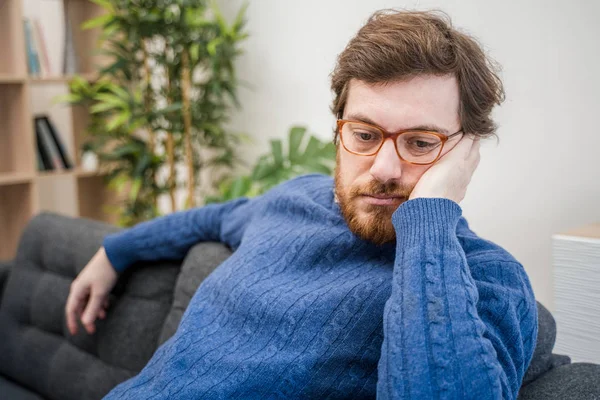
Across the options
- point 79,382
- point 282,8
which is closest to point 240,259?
point 79,382

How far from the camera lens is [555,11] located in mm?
1715

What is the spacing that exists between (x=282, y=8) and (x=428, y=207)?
2.03 metres

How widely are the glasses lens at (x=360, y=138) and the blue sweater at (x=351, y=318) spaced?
151mm

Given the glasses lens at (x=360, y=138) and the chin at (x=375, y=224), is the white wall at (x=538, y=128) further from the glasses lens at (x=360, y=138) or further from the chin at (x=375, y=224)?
the chin at (x=375, y=224)

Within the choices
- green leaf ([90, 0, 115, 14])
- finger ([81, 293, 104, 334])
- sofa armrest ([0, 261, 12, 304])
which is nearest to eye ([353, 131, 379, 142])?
finger ([81, 293, 104, 334])

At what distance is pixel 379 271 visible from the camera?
3.52 ft

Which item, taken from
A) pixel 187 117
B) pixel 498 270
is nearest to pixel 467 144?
pixel 498 270

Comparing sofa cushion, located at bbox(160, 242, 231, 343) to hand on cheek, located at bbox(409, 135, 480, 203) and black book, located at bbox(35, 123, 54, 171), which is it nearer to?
hand on cheek, located at bbox(409, 135, 480, 203)

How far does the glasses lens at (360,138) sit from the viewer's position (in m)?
1.07

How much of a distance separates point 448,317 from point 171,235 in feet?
2.97

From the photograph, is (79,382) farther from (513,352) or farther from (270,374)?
(513,352)

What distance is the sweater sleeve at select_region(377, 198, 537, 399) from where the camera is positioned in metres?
0.80

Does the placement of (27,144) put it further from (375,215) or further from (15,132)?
(375,215)

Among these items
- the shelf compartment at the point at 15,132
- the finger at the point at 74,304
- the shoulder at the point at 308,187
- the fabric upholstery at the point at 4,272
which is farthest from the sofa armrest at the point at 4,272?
the shoulder at the point at 308,187
